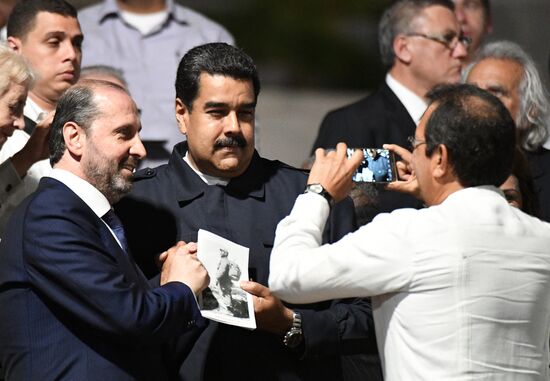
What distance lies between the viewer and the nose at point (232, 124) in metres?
3.83

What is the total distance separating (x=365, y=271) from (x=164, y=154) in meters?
3.12

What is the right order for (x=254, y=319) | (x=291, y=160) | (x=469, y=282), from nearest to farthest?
(x=469, y=282), (x=254, y=319), (x=291, y=160)

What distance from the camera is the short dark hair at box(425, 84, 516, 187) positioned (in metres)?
3.31

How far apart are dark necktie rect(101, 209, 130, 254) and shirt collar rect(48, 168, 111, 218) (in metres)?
0.03

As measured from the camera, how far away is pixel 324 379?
3.77 meters

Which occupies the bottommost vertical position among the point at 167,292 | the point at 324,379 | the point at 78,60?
the point at 324,379

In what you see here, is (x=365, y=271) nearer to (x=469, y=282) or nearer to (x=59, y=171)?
(x=469, y=282)

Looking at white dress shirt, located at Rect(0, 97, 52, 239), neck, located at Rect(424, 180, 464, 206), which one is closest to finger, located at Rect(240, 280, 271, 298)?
neck, located at Rect(424, 180, 464, 206)

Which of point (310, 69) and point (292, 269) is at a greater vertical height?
point (310, 69)

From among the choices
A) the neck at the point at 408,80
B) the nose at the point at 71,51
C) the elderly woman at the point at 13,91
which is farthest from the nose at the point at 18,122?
the neck at the point at 408,80

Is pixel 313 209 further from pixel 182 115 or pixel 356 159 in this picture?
pixel 182 115

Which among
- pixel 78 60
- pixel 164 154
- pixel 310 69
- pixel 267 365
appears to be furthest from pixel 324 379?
pixel 310 69

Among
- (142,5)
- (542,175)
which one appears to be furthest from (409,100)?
(142,5)

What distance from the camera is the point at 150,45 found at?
6.49m
